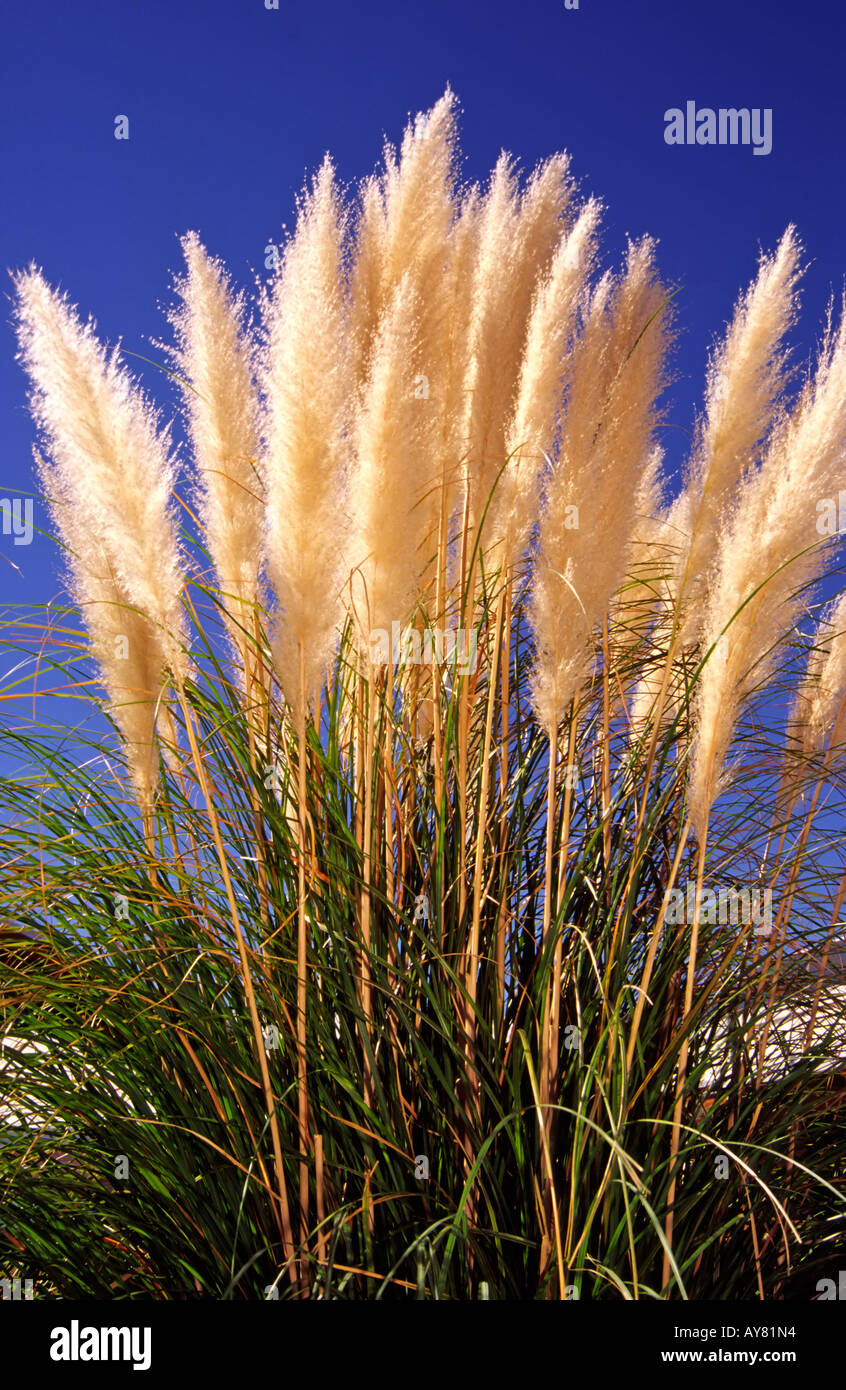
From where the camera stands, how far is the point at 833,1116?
261cm

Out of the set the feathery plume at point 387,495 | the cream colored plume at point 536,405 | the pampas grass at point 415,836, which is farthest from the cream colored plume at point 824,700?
the feathery plume at point 387,495

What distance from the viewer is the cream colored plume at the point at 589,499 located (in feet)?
6.98

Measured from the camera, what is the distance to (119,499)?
2148 millimetres

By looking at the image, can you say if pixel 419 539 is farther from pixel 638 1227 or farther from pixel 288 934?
pixel 638 1227

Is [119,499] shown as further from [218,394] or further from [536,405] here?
[536,405]

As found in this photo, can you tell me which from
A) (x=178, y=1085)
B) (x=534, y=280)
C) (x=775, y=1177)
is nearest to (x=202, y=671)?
(x=178, y=1085)

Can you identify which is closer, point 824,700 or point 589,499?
point 589,499

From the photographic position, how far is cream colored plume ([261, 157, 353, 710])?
6.44 feet

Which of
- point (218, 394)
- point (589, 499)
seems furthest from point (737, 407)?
point (218, 394)

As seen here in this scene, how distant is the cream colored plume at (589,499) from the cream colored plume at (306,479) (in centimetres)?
43

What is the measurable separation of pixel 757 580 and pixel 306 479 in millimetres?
893

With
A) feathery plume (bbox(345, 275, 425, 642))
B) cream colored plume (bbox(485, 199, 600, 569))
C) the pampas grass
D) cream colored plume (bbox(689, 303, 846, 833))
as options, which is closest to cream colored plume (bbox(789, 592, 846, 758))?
the pampas grass

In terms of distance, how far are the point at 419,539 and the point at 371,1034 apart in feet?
3.24

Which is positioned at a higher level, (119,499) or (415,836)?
(119,499)
